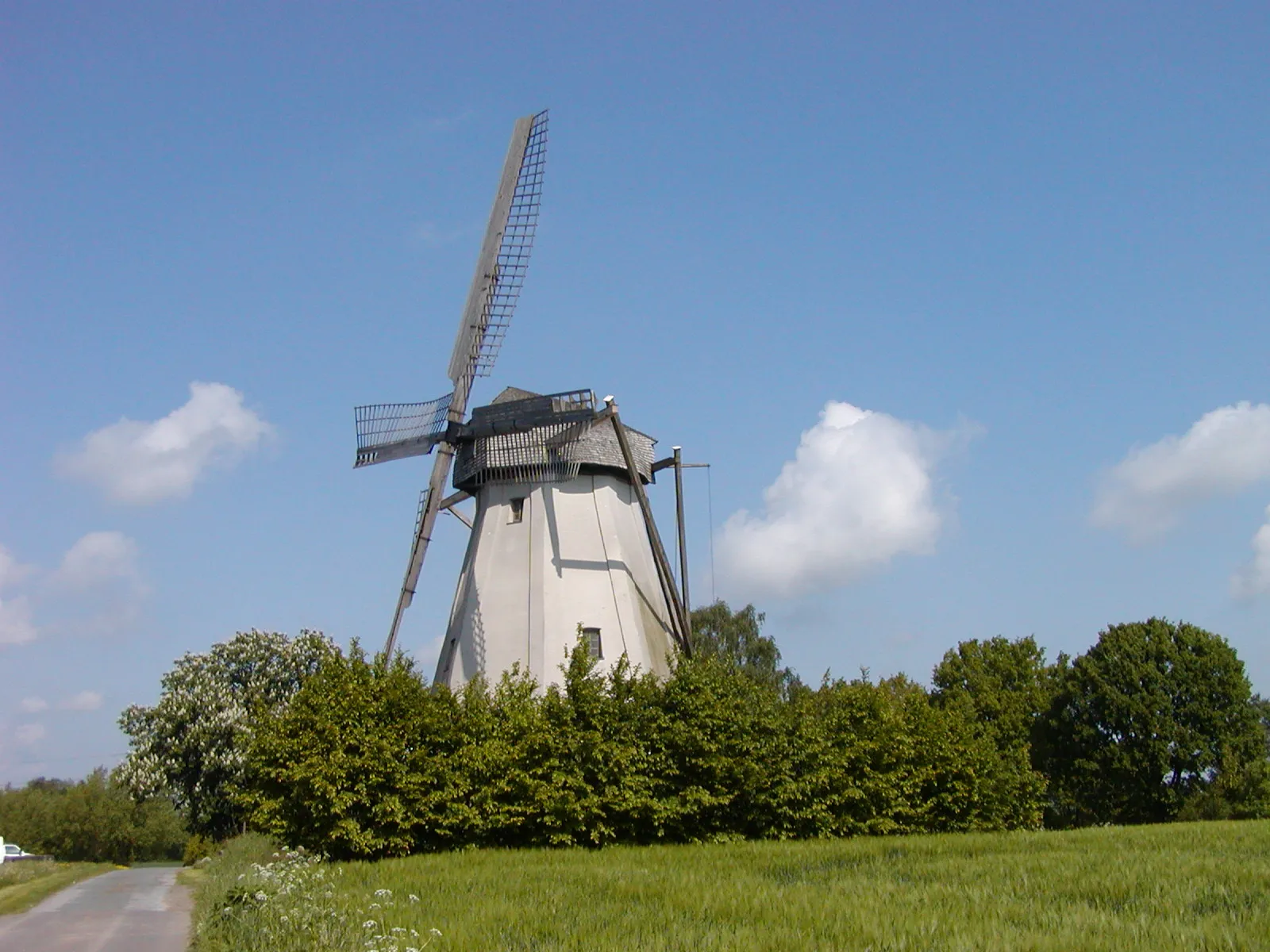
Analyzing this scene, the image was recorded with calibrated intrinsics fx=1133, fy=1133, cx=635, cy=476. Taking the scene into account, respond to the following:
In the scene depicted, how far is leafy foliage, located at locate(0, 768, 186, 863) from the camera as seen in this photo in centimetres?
7231

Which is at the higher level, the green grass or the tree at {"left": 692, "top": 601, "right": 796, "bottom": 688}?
the tree at {"left": 692, "top": 601, "right": 796, "bottom": 688}

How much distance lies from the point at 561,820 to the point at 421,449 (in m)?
13.9

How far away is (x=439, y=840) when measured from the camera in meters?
23.2

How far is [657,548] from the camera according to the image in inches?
1252

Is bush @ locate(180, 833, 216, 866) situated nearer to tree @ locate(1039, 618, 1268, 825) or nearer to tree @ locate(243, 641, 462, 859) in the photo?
tree @ locate(243, 641, 462, 859)

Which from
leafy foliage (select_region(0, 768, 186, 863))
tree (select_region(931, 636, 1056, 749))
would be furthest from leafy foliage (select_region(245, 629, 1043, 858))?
leafy foliage (select_region(0, 768, 186, 863))

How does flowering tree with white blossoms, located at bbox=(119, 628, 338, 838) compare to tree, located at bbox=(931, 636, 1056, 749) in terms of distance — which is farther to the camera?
tree, located at bbox=(931, 636, 1056, 749)

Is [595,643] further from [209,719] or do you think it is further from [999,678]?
[999,678]

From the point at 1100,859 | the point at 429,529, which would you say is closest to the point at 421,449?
the point at 429,529

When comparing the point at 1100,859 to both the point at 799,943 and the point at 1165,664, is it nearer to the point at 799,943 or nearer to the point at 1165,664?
the point at 799,943

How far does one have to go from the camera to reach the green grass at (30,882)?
2245 cm

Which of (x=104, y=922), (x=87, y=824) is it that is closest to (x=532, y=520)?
(x=104, y=922)

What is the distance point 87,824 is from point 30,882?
160 feet

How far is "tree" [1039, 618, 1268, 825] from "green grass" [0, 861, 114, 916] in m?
37.1
